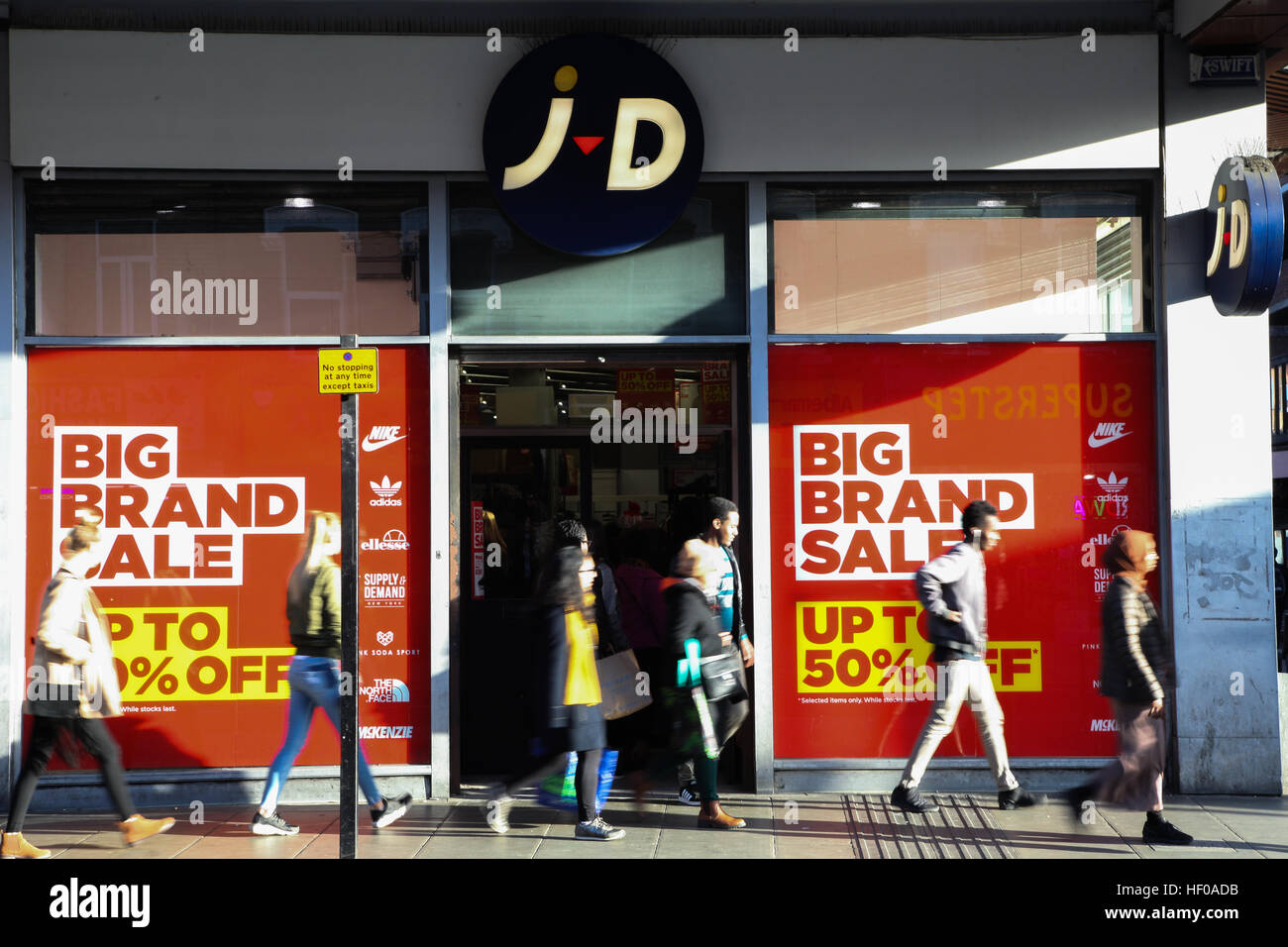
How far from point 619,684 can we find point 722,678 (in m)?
0.76

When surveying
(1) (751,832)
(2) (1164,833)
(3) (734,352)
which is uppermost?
(3) (734,352)

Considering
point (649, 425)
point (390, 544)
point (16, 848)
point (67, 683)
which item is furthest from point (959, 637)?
point (16, 848)

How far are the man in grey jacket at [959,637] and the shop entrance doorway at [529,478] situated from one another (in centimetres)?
192

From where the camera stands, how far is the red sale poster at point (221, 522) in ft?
25.4

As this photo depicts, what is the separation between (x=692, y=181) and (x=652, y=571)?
268cm

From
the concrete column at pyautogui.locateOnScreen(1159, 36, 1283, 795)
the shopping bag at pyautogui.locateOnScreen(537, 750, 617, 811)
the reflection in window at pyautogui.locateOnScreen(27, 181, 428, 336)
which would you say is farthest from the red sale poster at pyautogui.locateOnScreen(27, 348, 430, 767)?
the concrete column at pyautogui.locateOnScreen(1159, 36, 1283, 795)

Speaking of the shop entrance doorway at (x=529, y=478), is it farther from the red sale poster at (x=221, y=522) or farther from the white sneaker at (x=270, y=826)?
the white sneaker at (x=270, y=826)

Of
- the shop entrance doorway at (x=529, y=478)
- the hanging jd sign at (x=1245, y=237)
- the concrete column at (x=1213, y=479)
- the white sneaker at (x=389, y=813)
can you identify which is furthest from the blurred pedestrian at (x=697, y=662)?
the hanging jd sign at (x=1245, y=237)

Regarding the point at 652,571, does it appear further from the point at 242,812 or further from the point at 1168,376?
the point at 1168,376

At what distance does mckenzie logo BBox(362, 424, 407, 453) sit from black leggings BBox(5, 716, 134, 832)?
7.97 feet

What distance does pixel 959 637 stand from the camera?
269 inches

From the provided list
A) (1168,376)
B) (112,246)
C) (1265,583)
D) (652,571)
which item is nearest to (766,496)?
(652,571)

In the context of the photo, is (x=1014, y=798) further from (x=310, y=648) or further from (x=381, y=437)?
(x=381, y=437)

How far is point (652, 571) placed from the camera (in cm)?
816
